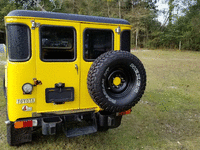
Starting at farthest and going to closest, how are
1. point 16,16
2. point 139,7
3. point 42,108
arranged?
point 139,7 → point 42,108 → point 16,16

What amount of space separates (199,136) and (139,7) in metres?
35.9

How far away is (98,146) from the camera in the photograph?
338 cm

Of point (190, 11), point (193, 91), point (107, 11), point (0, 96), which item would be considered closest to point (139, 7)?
point (107, 11)

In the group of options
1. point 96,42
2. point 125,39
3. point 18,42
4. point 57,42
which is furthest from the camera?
point 125,39

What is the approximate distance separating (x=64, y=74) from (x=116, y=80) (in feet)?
2.82

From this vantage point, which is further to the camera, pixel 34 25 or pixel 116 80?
pixel 116 80

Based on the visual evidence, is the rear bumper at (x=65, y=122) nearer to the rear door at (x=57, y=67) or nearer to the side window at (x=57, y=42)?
the rear door at (x=57, y=67)

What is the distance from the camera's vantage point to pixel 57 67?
2924 millimetres

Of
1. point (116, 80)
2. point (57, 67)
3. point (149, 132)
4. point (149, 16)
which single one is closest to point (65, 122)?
point (57, 67)

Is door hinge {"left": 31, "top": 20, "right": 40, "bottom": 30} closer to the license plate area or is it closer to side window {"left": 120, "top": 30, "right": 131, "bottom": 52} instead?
the license plate area

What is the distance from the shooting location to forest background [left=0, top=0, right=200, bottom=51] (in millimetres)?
29812

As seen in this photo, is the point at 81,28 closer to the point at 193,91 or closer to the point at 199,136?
the point at 199,136

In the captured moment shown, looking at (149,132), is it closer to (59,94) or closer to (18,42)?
(59,94)

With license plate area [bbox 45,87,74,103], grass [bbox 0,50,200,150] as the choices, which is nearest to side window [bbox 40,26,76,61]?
license plate area [bbox 45,87,74,103]
